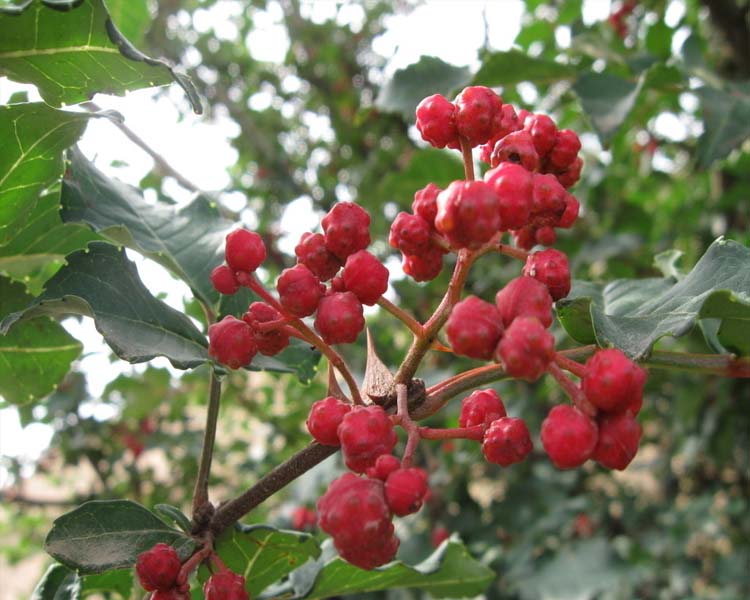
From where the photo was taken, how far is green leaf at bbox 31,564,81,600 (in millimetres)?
1027

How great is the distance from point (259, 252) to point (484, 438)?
13.5 inches

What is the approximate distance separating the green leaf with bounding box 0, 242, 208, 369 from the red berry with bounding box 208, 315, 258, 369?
0.15 feet

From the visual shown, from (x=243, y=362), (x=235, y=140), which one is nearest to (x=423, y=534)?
(x=243, y=362)

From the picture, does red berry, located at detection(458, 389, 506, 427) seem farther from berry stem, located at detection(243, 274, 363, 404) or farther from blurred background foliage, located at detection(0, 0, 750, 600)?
blurred background foliage, located at detection(0, 0, 750, 600)

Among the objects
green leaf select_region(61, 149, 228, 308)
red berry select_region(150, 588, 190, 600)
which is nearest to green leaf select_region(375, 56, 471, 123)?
green leaf select_region(61, 149, 228, 308)

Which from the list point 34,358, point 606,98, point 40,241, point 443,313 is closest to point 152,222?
point 40,241

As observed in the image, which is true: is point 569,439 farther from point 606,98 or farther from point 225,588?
point 606,98

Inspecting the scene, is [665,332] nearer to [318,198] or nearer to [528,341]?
[528,341]

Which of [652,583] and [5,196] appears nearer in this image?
[5,196]

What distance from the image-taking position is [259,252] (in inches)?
36.7

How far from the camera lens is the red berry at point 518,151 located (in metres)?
0.85

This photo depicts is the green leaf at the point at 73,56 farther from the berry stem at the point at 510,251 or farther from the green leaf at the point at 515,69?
the green leaf at the point at 515,69

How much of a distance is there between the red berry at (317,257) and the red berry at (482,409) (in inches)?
8.7

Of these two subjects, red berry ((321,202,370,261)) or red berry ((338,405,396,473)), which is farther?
red berry ((321,202,370,261))
